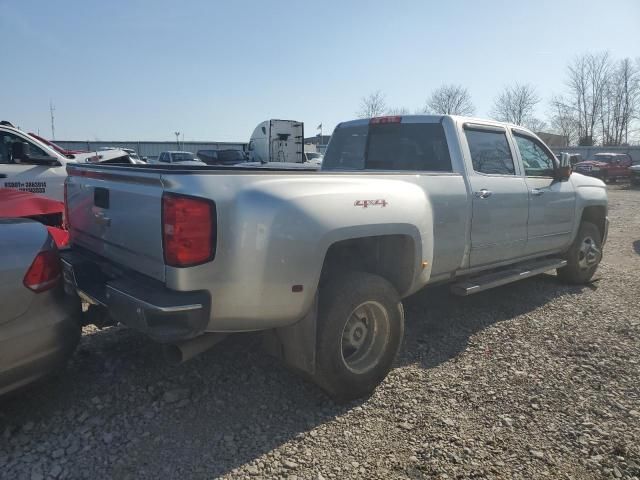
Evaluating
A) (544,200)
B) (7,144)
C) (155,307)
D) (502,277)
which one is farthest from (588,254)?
(7,144)

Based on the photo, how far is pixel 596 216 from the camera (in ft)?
20.3

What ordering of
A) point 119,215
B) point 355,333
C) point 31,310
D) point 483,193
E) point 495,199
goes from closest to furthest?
point 31,310 < point 119,215 < point 355,333 < point 483,193 < point 495,199

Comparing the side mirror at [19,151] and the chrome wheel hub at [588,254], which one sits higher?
the side mirror at [19,151]

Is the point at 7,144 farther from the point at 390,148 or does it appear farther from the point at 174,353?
the point at 174,353

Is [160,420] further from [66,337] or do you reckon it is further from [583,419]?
[583,419]

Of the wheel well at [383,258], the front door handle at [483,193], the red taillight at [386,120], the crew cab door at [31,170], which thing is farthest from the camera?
the crew cab door at [31,170]

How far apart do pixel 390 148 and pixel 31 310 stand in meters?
3.35

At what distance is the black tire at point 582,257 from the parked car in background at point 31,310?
18.2 ft

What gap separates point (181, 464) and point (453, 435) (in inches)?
63.1

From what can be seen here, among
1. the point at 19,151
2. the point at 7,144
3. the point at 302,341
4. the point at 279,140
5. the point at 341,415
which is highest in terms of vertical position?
the point at 279,140

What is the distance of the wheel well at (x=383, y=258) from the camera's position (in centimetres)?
333

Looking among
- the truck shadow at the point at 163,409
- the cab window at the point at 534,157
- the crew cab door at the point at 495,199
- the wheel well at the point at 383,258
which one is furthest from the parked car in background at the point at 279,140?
the wheel well at the point at 383,258

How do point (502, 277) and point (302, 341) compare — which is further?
point (502, 277)

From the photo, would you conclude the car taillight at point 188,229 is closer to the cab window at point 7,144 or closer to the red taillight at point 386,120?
the red taillight at point 386,120
